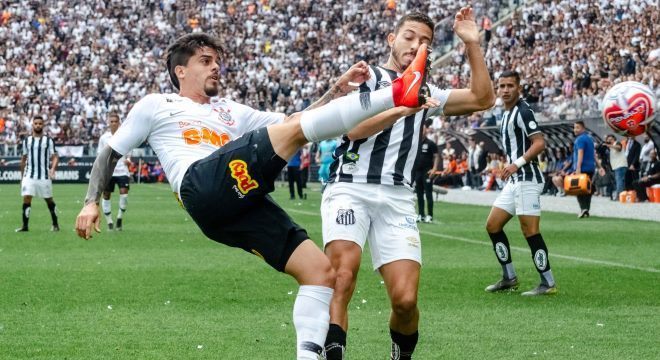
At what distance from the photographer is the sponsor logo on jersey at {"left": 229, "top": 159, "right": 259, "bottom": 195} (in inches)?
228

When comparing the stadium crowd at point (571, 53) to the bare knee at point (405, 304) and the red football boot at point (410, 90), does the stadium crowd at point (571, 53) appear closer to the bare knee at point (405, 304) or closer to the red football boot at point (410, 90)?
the bare knee at point (405, 304)

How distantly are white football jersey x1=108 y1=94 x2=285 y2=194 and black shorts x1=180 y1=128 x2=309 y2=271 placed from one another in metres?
0.39

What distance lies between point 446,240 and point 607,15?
2478 centimetres

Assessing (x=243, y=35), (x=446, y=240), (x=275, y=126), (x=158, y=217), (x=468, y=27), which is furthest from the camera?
(x=243, y=35)

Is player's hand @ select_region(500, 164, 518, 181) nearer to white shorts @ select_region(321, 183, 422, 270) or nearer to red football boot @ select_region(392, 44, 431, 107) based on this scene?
white shorts @ select_region(321, 183, 422, 270)

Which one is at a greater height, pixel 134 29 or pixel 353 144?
pixel 134 29

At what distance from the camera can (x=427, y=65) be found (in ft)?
20.2

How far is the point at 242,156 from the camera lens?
19.0ft

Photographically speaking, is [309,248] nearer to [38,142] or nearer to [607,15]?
[38,142]

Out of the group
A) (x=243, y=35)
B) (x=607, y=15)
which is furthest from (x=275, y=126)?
(x=243, y=35)

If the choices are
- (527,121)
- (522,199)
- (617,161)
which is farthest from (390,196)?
(617,161)

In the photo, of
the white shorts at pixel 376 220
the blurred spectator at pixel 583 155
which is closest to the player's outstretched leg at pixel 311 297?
the white shorts at pixel 376 220

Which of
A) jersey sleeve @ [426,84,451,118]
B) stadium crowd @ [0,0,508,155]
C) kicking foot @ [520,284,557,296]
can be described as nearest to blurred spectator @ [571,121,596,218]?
kicking foot @ [520,284,557,296]

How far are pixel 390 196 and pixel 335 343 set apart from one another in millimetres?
1030
